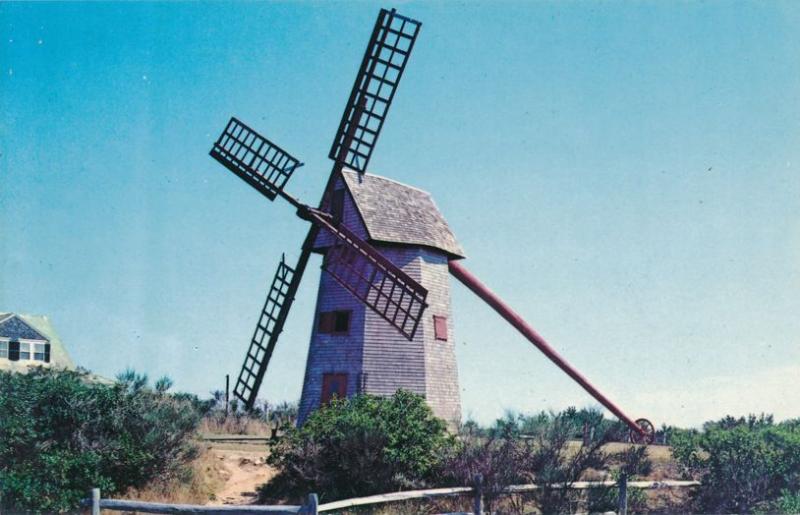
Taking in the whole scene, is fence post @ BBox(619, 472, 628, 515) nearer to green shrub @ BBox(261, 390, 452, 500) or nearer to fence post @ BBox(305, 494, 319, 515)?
green shrub @ BBox(261, 390, 452, 500)

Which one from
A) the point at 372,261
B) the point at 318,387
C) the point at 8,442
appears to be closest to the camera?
the point at 8,442

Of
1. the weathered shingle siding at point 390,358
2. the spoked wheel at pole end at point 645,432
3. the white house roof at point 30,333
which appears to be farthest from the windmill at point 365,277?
the white house roof at point 30,333

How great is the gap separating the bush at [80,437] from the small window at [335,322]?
17.1 ft

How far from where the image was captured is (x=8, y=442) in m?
16.5

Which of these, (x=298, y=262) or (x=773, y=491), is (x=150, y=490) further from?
(x=773, y=491)

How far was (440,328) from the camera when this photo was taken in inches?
939

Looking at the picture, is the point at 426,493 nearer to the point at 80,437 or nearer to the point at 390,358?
the point at 80,437

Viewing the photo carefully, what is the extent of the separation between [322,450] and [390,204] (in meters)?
8.41

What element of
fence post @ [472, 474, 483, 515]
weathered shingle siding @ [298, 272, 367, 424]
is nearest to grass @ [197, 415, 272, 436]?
weathered shingle siding @ [298, 272, 367, 424]

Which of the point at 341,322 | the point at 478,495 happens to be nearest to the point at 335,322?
→ the point at 341,322

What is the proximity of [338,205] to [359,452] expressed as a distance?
8.25 meters

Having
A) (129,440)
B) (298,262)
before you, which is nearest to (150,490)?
(129,440)

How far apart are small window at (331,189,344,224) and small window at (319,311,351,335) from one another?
259 centimetres

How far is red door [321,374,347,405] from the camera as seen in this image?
22.3 metres
